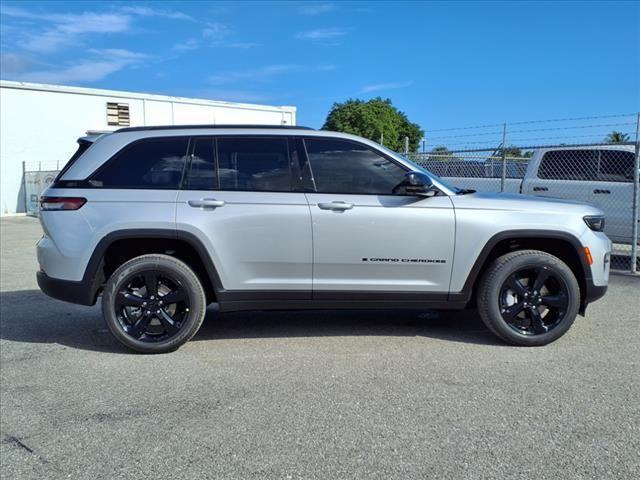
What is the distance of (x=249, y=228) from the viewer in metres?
4.68

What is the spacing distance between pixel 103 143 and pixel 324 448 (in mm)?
3293

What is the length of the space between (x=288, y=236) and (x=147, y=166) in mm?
1380

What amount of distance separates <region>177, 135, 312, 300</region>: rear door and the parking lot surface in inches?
25.6

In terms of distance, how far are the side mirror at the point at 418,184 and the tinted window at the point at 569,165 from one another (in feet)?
19.0

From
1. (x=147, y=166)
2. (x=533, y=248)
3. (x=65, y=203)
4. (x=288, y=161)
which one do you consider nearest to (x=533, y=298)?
(x=533, y=248)

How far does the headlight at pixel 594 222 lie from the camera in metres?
4.86

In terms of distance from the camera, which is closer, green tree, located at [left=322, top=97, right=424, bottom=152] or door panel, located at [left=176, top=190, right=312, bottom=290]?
door panel, located at [left=176, top=190, right=312, bottom=290]

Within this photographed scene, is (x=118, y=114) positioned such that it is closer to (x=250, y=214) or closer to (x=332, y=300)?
(x=250, y=214)

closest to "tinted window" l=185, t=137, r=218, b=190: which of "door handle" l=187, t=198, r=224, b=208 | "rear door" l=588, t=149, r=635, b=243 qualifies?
"door handle" l=187, t=198, r=224, b=208

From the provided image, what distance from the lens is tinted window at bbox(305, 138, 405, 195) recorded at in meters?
4.78

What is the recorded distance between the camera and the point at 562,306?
15.7 ft

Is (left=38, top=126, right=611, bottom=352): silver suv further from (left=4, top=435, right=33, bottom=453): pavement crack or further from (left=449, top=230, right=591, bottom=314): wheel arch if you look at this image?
(left=4, top=435, right=33, bottom=453): pavement crack

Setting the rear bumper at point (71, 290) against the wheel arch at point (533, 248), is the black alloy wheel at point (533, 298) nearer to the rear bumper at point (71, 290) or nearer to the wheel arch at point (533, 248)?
the wheel arch at point (533, 248)

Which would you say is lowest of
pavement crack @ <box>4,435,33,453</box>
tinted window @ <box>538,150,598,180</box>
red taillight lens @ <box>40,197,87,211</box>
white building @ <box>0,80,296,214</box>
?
pavement crack @ <box>4,435,33,453</box>
